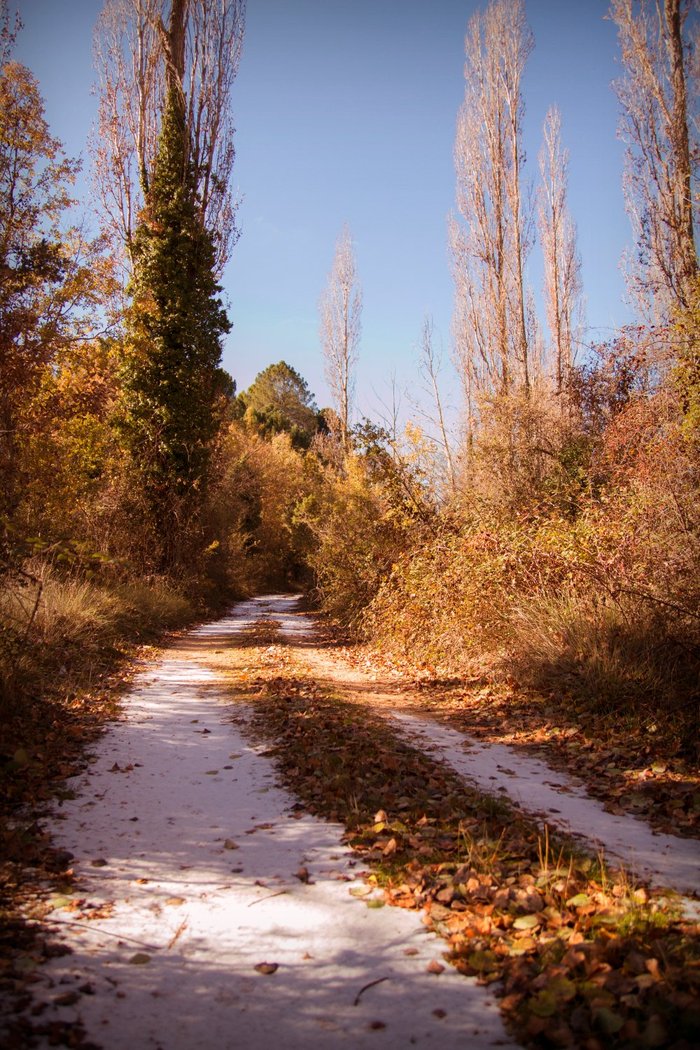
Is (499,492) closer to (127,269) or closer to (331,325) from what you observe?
(127,269)

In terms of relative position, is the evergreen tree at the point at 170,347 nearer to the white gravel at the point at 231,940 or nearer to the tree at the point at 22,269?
the tree at the point at 22,269

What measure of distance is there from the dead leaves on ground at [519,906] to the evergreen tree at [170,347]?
1262cm

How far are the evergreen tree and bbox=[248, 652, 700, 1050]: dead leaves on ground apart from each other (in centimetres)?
1262

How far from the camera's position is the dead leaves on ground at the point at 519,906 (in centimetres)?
207

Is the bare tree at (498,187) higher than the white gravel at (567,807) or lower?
higher

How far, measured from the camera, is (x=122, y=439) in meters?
15.7

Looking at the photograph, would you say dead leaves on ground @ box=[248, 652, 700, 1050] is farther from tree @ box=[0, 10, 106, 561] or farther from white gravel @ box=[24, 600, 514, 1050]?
tree @ box=[0, 10, 106, 561]

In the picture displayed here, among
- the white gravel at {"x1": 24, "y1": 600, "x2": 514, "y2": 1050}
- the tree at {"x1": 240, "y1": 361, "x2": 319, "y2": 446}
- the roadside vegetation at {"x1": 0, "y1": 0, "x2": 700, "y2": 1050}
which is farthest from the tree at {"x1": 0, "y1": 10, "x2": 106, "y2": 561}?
the tree at {"x1": 240, "y1": 361, "x2": 319, "y2": 446}

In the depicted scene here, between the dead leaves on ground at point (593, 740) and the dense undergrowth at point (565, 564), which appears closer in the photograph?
the dead leaves on ground at point (593, 740)

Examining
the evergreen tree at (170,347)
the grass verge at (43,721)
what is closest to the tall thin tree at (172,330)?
the evergreen tree at (170,347)

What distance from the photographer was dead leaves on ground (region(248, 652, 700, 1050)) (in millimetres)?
2066

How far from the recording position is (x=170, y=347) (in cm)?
1616

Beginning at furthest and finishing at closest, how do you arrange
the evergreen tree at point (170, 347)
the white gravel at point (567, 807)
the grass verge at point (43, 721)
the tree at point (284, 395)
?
the tree at point (284, 395), the evergreen tree at point (170, 347), the white gravel at point (567, 807), the grass verge at point (43, 721)

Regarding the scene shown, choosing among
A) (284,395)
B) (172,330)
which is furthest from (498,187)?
(284,395)
